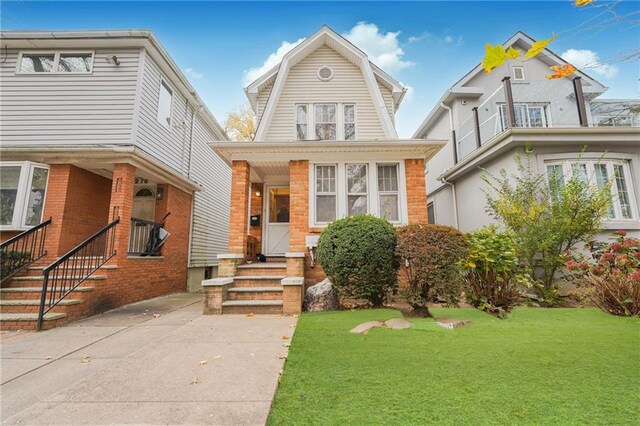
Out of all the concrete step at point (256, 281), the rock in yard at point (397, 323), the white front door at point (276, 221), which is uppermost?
the white front door at point (276, 221)

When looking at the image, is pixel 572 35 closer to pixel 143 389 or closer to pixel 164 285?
pixel 143 389

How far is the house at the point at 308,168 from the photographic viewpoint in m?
6.23

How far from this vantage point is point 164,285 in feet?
27.8

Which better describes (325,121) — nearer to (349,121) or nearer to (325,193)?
(349,121)

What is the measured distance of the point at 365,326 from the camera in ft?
13.7

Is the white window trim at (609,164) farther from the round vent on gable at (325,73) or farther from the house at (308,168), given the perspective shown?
the round vent on gable at (325,73)

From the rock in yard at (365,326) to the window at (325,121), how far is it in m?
5.78

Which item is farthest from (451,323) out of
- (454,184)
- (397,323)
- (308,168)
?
(454,184)

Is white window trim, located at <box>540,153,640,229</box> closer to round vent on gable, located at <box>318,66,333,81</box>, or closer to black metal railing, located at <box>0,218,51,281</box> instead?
round vent on gable, located at <box>318,66,333,81</box>

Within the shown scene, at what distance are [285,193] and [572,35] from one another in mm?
8027

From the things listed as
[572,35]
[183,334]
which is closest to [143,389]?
[183,334]

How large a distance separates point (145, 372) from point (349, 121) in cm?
776

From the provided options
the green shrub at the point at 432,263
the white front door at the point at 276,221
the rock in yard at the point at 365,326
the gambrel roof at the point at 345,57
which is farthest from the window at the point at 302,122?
the rock in yard at the point at 365,326

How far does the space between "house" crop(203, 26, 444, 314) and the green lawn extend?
2464 mm
